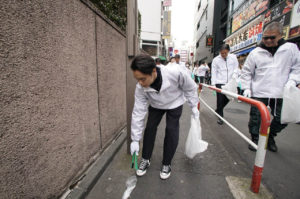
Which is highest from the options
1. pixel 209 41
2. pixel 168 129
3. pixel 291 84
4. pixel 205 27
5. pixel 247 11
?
pixel 205 27

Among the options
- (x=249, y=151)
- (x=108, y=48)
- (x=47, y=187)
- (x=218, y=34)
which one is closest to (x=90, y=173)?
(x=47, y=187)

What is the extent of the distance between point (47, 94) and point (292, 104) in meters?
2.76

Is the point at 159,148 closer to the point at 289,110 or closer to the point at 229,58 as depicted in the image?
the point at 289,110

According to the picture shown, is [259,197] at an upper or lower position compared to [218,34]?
lower

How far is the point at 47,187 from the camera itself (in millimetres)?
1397

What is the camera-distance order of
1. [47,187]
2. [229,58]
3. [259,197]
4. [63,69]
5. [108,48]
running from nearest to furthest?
[47,187] < [63,69] < [259,197] < [108,48] < [229,58]

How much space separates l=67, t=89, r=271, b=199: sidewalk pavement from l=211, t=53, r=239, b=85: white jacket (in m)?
1.96

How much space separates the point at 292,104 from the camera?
2.04 meters

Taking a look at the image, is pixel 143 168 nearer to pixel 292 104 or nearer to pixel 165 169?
pixel 165 169

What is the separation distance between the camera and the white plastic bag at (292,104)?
2027 millimetres

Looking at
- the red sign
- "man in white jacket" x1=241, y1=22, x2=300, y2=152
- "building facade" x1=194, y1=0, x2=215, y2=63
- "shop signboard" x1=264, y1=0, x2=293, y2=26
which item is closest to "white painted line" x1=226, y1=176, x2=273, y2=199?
"man in white jacket" x1=241, y1=22, x2=300, y2=152

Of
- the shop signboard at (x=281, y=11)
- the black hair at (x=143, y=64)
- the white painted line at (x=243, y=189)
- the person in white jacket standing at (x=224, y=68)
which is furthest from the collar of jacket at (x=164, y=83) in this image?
the shop signboard at (x=281, y=11)

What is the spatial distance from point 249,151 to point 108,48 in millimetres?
2830

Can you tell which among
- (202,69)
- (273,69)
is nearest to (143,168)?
(273,69)
